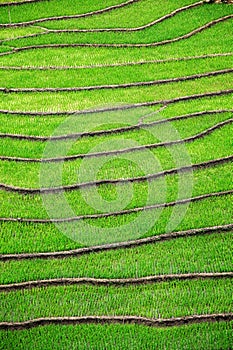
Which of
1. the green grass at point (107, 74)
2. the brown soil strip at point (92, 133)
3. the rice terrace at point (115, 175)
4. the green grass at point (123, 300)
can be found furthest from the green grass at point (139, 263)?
the green grass at point (107, 74)

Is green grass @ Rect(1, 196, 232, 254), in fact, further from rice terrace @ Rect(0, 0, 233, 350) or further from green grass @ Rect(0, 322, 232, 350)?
green grass @ Rect(0, 322, 232, 350)

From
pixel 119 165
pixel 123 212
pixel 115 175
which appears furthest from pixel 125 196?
pixel 119 165

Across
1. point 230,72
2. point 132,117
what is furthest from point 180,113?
point 230,72

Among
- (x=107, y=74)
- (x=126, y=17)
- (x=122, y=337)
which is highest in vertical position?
(x=126, y=17)

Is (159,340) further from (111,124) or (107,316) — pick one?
(111,124)

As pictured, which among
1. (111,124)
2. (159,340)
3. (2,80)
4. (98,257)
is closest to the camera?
(159,340)

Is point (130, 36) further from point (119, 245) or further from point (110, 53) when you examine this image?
point (119, 245)
